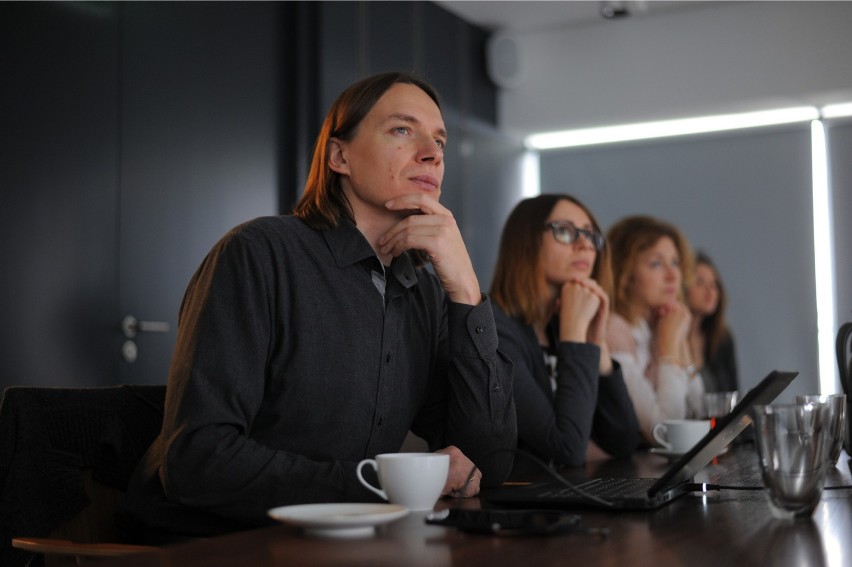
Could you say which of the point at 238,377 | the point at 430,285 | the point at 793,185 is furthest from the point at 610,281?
the point at 793,185

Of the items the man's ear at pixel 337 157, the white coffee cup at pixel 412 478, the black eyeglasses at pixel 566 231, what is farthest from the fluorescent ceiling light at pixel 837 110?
the white coffee cup at pixel 412 478

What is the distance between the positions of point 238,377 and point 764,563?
0.79m

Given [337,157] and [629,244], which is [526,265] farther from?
[629,244]

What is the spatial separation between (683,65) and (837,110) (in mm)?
828

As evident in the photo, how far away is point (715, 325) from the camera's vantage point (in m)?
5.05

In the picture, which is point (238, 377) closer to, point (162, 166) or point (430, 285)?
point (430, 285)

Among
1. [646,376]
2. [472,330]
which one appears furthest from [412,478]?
[646,376]

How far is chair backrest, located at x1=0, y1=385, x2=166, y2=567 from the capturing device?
1420mm

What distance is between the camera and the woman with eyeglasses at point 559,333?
6.97 ft

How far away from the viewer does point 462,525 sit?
0.99 metres

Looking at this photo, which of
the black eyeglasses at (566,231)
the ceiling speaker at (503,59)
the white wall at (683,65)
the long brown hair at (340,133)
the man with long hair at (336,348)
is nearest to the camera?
the man with long hair at (336,348)

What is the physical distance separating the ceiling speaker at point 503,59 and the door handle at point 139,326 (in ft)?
9.25

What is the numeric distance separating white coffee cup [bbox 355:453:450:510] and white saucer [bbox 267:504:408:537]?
0.08 metres

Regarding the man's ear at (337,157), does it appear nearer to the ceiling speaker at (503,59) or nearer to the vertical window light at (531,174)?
the ceiling speaker at (503,59)
